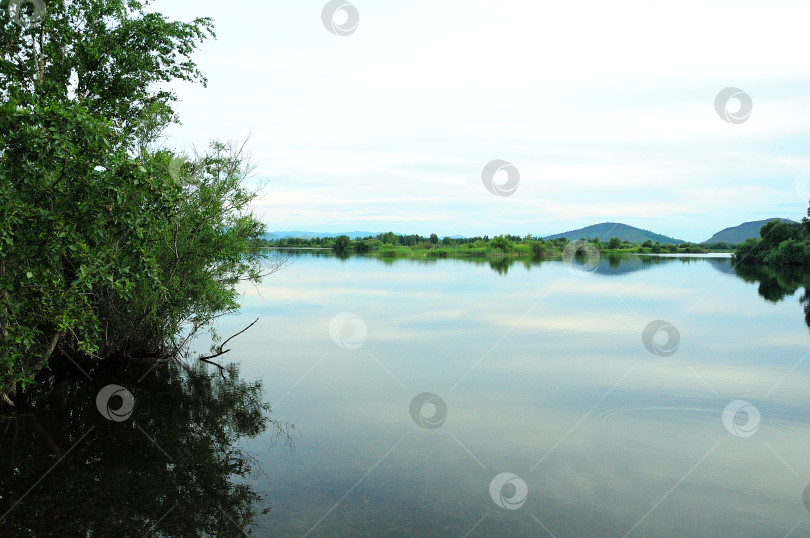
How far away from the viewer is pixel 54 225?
35.9ft

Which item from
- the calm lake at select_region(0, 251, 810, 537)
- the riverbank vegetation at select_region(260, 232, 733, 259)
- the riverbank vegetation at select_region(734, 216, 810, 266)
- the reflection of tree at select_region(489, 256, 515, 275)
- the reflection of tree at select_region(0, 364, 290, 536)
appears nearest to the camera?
the reflection of tree at select_region(0, 364, 290, 536)

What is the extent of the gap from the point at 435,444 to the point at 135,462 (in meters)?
6.31

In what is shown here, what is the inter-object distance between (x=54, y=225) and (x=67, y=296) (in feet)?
7.63

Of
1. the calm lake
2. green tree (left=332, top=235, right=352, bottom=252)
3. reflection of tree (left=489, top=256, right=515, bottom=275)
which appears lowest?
the calm lake

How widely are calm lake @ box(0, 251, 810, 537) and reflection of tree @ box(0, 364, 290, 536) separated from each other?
5 cm

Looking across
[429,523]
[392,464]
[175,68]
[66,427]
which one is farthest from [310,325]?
[429,523]

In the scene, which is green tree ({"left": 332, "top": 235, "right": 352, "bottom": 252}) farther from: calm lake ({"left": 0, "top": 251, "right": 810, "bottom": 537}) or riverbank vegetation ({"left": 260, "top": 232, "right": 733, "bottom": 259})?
calm lake ({"left": 0, "top": 251, "right": 810, "bottom": 537})

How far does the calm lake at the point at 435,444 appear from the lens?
9.75 meters

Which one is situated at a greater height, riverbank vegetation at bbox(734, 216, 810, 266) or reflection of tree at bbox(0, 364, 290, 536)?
riverbank vegetation at bbox(734, 216, 810, 266)

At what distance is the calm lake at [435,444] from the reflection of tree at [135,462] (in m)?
0.05

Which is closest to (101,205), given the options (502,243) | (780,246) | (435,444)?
(435,444)

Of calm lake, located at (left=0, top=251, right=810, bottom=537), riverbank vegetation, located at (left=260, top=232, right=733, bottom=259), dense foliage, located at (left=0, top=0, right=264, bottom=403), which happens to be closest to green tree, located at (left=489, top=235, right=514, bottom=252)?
riverbank vegetation, located at (left=260, top=232, right=733, bottom=259)

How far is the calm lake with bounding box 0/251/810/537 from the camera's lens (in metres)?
9.75

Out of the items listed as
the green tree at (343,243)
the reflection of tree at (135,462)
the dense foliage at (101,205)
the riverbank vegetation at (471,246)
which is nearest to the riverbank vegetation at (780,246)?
the riverbank vegetation at (471,246)
